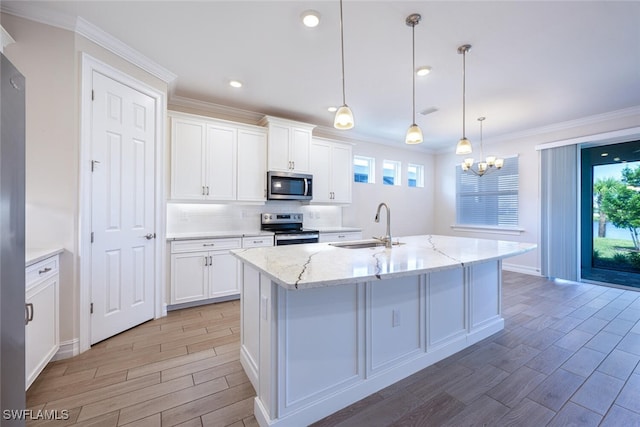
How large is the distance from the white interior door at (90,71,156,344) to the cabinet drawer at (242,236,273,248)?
108 cm

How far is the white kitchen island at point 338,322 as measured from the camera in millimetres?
1422

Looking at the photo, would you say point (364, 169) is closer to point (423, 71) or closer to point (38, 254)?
point (423, 71)

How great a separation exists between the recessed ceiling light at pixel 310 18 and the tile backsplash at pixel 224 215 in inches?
105

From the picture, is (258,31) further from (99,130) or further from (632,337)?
(632,337)

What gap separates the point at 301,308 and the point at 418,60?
8.85 ft

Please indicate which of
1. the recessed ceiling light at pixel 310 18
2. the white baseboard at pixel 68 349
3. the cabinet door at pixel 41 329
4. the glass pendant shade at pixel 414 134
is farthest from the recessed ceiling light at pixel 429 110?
the white baseboard at pixel 68 349

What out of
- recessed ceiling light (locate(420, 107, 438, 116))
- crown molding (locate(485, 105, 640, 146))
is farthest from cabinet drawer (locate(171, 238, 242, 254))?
crown molding (locate(485, 105, 640, 146))

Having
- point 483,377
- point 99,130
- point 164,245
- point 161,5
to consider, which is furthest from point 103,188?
point 483,377

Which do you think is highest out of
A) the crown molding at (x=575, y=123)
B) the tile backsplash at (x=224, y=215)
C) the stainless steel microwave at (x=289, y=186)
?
the crown molding at (x=575, y=123)

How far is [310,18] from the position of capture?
2104mm

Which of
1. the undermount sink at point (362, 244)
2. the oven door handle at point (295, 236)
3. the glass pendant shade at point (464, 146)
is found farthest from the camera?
the oven door handle at point (295, 236)

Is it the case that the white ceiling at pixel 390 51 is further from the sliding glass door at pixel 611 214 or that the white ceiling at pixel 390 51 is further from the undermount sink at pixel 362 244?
the undermount sink at pixel 362 244

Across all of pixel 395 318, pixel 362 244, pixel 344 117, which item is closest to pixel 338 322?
pixel 395 318

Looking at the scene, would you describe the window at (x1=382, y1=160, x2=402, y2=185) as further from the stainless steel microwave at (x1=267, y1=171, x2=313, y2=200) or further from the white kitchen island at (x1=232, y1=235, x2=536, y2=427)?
the white kitchen island at (x1=232, y1=235, x2=536, y2=427)
